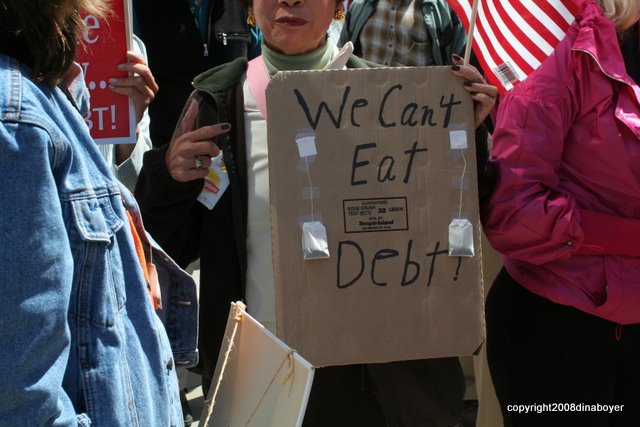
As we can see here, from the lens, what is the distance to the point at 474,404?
4.25 meters

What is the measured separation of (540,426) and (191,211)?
1253 millimetres

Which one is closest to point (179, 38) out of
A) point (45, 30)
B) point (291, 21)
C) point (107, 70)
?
point (291, 21)

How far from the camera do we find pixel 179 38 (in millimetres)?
4465

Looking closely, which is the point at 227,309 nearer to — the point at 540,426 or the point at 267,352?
the point at 267,352

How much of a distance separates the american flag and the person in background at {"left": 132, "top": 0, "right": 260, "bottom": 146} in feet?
5.82

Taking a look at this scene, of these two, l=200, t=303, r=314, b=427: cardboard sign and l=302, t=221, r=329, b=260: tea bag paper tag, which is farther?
l=302, t=221, r=329, b=260: tea bag paper tag

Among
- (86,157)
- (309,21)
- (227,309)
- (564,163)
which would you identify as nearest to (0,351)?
(86,157)

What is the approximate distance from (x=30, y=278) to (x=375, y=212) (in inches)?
45.3

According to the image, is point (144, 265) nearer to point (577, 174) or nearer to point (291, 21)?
point (291, 21)

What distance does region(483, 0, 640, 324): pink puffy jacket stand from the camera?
2566 mm

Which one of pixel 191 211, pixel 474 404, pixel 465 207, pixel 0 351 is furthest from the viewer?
pixel 474 404

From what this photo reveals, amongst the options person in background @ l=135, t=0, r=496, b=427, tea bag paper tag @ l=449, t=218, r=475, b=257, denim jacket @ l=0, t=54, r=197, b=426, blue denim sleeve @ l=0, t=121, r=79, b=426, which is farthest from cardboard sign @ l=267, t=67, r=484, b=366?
blue denim sleeve @ l=0, t=121, r=79, b=426

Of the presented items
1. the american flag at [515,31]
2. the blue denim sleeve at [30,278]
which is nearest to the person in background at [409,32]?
the american flag at [515,31]

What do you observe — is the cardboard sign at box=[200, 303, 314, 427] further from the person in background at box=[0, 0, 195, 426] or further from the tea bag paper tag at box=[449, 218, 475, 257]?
the tea bag paper tag at box=[449, 218, 475, 257]
